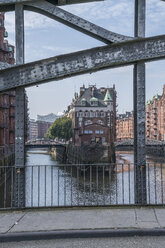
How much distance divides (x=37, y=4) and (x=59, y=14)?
20.2 inches

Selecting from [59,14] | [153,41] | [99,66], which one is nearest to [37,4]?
[59,14]

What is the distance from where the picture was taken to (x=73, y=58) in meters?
5.93

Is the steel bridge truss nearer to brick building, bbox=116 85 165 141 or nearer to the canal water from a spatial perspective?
the canal water

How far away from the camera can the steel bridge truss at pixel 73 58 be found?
235 inches

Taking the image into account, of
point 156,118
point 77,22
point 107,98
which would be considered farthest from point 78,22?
point 156,118

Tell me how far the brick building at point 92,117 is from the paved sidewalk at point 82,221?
48.5 meters

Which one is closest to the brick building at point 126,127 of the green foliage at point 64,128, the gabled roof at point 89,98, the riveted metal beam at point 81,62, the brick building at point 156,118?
the brick building at point 156,118

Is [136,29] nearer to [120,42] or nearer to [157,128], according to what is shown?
[120,42]

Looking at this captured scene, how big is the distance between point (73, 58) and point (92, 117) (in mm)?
58617

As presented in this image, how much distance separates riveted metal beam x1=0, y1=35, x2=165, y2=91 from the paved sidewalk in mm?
2666

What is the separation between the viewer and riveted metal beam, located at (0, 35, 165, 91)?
595cm

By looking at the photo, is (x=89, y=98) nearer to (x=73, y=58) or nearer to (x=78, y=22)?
(x=78, y=22)

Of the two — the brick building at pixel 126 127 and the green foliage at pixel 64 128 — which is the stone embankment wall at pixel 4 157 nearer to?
the green foliage at pixel 64 128

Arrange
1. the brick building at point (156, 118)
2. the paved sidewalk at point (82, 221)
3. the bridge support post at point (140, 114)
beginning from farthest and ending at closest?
the brick building at point (156, 118) < the bridge support post at point (140, 114) < the paved sidewalk at point (82, 221)
